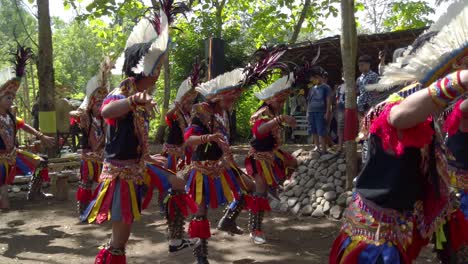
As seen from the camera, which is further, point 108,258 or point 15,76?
point 15,76

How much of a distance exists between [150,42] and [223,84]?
3.39 ft

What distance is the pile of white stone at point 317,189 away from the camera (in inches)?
272

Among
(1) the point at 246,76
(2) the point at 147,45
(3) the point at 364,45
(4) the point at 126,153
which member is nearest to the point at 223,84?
(1) the point at 246,76

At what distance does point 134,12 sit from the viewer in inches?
500

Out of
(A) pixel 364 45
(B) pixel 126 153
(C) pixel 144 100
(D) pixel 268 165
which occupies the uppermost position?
(A) pixel 364 45

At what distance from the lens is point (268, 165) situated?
5.78 meters

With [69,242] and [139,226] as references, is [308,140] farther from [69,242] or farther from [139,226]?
[69,242]

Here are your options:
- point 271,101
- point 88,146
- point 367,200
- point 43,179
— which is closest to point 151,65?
point 367,200

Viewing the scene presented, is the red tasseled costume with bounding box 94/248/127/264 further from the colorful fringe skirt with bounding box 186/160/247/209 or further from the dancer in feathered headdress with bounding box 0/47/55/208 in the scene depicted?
the dancer in feathered headdress with bounding box 0/47/55/208

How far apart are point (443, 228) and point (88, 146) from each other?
5.04m

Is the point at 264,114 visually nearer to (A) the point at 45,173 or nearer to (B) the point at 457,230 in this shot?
(B) the point at 457,230

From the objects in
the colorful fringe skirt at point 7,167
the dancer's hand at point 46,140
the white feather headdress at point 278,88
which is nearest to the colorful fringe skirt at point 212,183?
the white feather headdress at point 278,88

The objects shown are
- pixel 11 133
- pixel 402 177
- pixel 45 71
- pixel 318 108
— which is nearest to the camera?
pixel 402 177

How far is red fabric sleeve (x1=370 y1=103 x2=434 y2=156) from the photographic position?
2.38 metres
